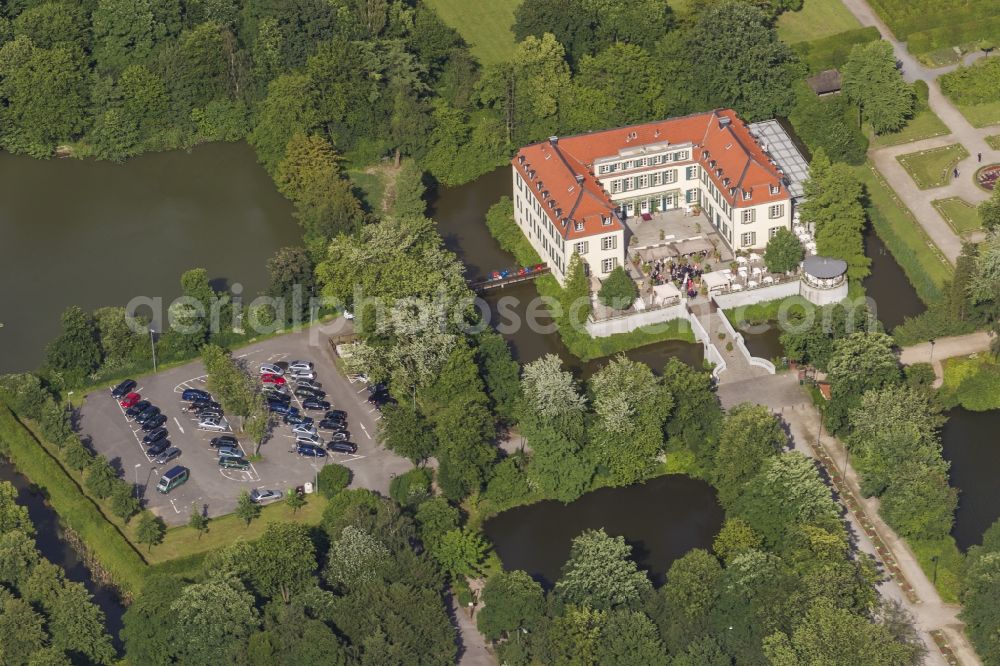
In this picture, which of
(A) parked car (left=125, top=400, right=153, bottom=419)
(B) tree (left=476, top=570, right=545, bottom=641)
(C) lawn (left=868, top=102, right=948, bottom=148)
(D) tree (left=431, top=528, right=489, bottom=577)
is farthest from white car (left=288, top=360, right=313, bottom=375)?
(C) lawn (left=868, top=102, right=948, bottom=148)

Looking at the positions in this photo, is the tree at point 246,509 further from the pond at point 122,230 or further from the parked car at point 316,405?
the pond at point 122,230

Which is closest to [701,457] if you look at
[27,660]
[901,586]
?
[901,586]

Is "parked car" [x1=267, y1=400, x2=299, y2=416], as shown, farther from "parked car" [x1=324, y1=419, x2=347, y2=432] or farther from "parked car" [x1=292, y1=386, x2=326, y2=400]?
"parked car" [x1=324, y1=419, x2=347, y2=432]

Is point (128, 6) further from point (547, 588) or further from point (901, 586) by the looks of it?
point (901, 586)

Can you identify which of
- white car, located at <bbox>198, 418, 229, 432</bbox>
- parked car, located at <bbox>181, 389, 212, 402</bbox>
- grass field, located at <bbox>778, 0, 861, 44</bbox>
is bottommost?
white car, located at <bbox>198, 418, 229, 432</bbox>

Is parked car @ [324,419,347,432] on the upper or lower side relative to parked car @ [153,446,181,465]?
lower

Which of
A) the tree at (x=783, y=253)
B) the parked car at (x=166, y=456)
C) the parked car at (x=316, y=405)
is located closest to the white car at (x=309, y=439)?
the parked car at (x=316, y=405)
